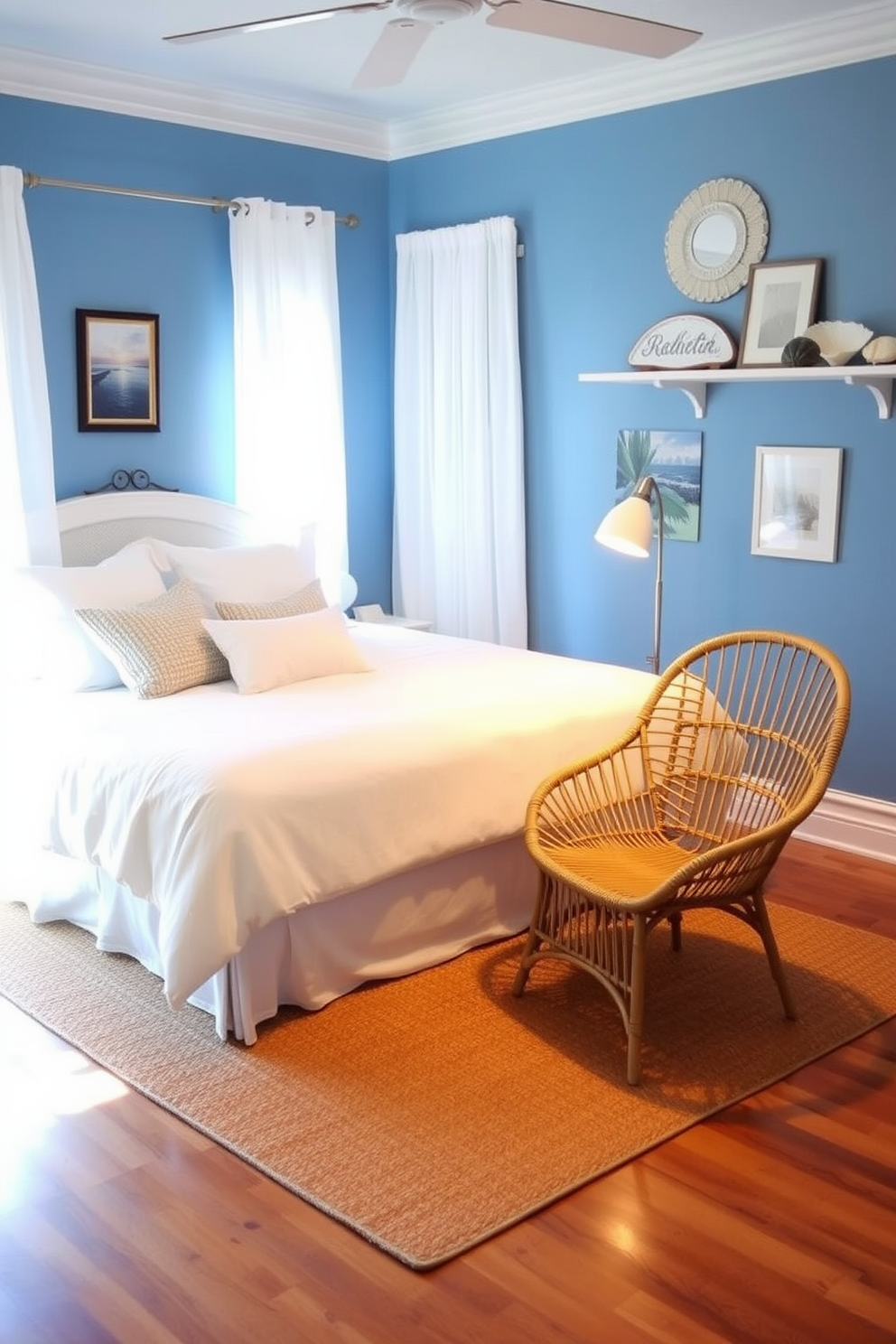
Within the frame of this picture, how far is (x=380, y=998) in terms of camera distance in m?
3.27

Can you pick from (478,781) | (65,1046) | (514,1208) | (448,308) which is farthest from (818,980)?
(448,308)

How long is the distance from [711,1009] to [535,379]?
2771 millimetres

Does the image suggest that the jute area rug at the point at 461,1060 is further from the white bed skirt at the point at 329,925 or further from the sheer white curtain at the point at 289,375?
the sheer white curtain at the point at 289,375

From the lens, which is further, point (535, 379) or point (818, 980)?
point (535, 379)

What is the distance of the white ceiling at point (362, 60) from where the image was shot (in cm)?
393

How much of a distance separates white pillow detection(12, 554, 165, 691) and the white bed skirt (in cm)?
59

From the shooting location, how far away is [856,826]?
14.3 feet

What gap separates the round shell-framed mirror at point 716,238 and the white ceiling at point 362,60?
0.35 meters

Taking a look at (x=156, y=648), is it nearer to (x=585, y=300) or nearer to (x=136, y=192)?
(x=136, y=192)

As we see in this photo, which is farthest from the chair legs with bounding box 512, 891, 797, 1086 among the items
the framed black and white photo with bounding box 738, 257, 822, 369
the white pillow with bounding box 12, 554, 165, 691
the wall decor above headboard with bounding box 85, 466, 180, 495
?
the wall decor above headboard with bounding box 85, 466, 180, 495

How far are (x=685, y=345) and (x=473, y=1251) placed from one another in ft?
10.4

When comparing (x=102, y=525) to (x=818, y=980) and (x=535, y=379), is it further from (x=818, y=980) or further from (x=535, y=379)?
(x=818, y=980)

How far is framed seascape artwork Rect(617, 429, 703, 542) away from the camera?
464 centimetres

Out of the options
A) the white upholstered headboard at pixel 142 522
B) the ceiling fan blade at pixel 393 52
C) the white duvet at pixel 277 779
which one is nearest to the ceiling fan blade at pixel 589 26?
the ceiling fan blade at pixel 393 52
